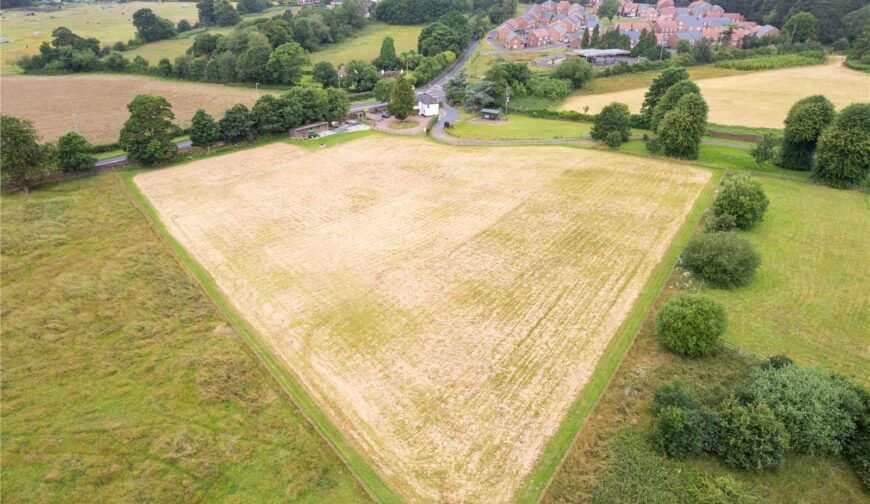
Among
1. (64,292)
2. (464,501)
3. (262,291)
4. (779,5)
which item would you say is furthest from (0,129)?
(779,5)

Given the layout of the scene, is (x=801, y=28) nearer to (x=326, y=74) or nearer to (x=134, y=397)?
(x=326, y=74)

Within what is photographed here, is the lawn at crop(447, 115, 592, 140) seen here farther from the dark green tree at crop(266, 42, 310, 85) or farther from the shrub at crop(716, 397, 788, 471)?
the shrub at crop(716, 397, 788, 471)

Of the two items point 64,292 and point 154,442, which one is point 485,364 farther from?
point 64,292

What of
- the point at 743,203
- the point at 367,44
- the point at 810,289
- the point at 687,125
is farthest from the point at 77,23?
the point at 810,289

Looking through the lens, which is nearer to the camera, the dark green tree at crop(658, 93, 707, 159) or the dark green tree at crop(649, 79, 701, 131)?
the dark green tree at crop(658, 93, 707, 159)

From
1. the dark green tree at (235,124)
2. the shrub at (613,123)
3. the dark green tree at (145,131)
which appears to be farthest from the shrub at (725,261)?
the dark green tree at (145,131)

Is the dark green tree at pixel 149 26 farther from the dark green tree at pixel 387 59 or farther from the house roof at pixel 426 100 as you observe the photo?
the house roof at pixel 426 100

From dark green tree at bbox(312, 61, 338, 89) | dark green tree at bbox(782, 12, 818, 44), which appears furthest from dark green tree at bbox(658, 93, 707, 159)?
dark green tree at bbox(782, 12, 818, 44)
